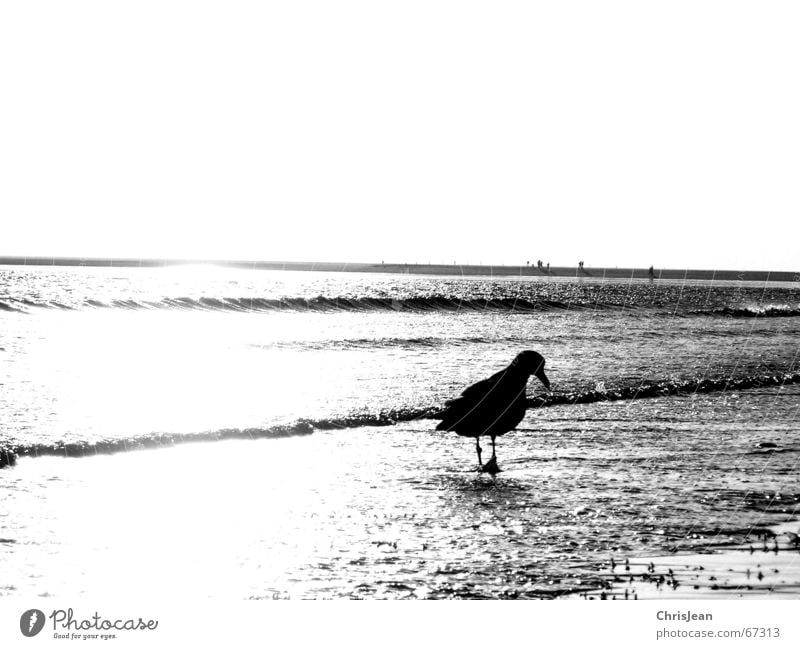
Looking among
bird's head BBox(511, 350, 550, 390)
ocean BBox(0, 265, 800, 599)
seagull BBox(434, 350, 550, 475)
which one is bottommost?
ocean BBox(0, 265, 800, 599)

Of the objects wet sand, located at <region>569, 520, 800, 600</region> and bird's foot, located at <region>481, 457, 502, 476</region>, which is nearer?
wet sand, located at <region>569, 520, 800, 600</region>

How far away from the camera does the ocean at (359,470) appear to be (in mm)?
4969

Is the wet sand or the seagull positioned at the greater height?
the seagull

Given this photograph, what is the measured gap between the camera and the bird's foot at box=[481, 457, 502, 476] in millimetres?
7253

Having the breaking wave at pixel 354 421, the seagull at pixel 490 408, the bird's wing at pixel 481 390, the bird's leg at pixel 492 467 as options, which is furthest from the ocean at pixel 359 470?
the bird's wing at pixel 481 390

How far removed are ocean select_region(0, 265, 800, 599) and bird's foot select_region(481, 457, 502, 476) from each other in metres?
0.15

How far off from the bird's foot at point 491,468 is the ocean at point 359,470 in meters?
0.15

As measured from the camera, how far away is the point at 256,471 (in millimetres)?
7066

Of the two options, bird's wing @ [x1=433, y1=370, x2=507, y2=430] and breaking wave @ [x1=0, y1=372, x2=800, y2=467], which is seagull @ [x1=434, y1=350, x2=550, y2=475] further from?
breaking wave @ [x1=0, y1=372, x2=800, y2=467]

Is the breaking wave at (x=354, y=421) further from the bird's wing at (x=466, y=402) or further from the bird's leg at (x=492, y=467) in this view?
the bird's leg at (x=492, y=467)

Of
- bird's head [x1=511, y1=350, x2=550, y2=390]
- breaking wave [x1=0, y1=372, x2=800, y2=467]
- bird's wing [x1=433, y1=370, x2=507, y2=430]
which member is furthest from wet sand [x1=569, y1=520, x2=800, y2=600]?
breaking wave [x1=0, y1=372, x2=800, y2=467]

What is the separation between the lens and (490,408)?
7719mm

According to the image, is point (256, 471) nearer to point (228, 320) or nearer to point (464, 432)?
point (464, 432)

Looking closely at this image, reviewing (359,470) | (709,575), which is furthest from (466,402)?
(709,575)
